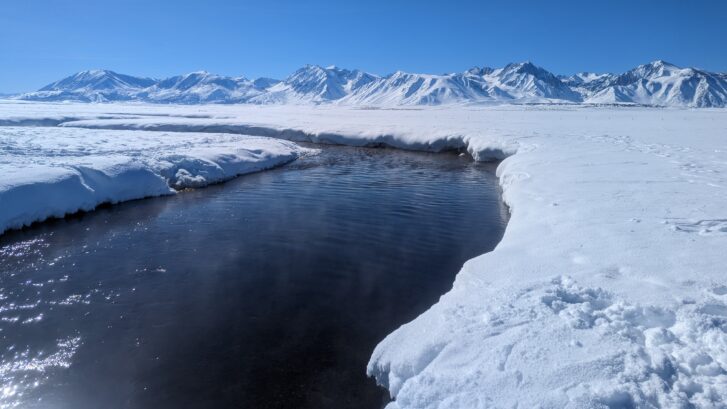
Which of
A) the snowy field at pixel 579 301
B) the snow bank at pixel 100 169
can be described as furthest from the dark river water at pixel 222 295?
the snowy field at pixel 579 301

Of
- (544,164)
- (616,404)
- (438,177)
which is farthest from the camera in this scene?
(438,177)

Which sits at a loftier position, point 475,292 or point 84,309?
point 475,292

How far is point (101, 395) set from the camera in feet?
17.2

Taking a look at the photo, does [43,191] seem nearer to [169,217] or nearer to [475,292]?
[169,217]

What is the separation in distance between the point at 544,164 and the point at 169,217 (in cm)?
1337

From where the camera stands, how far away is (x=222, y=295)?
25.5ft

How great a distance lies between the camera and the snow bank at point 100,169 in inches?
490

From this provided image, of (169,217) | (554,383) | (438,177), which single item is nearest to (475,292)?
(554,383)

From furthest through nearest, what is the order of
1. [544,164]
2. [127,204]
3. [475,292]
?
[544,164]
[127,204]
[475,292]

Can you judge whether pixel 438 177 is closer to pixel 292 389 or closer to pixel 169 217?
pixel 169 217

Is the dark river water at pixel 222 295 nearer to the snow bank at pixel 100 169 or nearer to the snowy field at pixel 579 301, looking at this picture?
the snow bank at pixel 100 169

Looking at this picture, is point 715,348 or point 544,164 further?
point 544,164

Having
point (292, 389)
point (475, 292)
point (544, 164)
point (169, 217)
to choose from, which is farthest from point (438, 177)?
point (292, 389)

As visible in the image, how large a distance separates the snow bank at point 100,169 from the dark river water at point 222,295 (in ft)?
2.38
